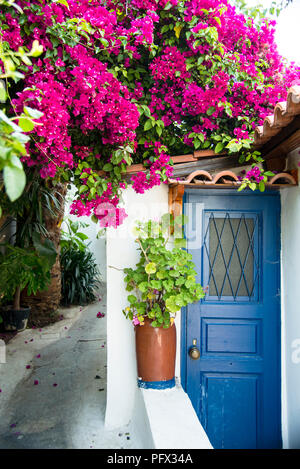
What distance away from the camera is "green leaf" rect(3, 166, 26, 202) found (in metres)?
0.79

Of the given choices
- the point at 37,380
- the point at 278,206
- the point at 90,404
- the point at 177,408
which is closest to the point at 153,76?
the point at 278,206

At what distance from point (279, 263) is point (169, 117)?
1.63 m

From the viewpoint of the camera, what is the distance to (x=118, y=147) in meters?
2.46

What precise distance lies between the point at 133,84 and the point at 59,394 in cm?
352

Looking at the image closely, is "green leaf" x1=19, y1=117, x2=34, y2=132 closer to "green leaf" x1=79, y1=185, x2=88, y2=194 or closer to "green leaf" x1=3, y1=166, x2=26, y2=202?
"green leaf" x1=3, y1=166, x2=26, y2=202

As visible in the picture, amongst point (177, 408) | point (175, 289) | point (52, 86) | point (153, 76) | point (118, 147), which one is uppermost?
point (153, 76)

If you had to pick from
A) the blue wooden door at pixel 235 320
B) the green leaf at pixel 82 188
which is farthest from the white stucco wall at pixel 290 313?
the green leaf at pixel 82 188

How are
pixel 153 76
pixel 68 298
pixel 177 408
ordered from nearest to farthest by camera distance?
pixel 177 408 → pixel 153 76 → pixel 68 298

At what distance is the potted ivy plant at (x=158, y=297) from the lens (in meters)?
2.42

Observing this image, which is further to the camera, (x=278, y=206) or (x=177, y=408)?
(x=278, y=206)

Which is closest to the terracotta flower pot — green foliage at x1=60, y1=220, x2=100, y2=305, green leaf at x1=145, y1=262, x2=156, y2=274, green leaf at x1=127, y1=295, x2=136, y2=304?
green leaf at x1=127, y1=295, x2=136, y2=304

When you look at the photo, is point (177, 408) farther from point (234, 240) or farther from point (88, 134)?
point (88, 134)

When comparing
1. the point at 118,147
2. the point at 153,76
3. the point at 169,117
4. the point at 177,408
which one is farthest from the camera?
the point at 169,117

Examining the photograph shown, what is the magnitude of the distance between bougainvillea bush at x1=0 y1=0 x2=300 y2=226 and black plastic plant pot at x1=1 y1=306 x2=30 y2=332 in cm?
406
